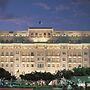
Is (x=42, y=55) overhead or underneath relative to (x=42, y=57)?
overhead

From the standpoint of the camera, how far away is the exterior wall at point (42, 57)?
136875 millimetres

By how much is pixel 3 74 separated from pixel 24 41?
34.6 m

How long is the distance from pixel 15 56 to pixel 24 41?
6.12 m

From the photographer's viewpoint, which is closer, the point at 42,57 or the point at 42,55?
the point at 42,57

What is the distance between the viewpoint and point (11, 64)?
13650 cm

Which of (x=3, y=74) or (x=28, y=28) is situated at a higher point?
(x=28, y=28)

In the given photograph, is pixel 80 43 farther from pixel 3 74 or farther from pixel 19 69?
pixel 3 74

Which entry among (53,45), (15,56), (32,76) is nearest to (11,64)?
(15,56)

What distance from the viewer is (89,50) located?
137000 millimetres

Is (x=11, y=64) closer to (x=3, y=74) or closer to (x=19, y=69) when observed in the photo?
(x=19, y=69)

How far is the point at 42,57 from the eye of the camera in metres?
138

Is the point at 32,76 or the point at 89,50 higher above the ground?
the point at 89,50

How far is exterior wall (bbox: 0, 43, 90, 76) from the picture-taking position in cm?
13688

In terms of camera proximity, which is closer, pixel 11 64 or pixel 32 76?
pixel 32 76
